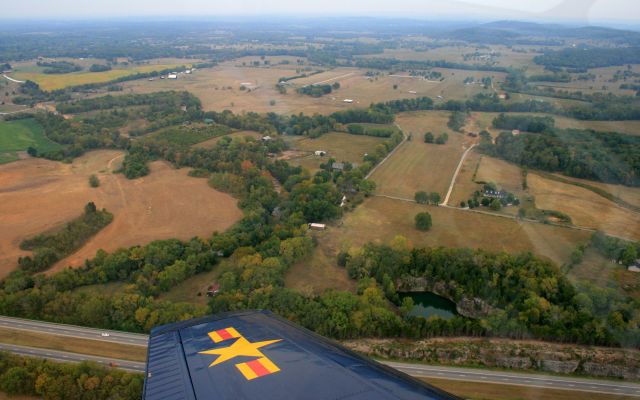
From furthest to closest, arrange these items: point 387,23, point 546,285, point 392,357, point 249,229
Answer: point 387,23, point 249,229, point 546,285, point 392,357

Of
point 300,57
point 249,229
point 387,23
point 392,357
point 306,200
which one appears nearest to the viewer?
point 392,357

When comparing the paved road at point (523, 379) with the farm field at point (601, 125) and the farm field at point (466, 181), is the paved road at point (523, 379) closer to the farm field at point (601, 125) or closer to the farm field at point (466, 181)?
the farm field at point (466, 181)

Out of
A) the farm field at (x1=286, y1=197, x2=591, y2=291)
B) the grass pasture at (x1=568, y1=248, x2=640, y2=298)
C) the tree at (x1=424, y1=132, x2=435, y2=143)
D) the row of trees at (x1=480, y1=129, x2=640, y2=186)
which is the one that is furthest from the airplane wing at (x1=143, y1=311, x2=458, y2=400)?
the tree at (x1=424, y1=132, x2=435, y2=143)

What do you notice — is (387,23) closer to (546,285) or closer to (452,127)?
(452,127)

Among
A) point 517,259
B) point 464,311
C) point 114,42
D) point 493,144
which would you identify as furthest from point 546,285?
point 114,42

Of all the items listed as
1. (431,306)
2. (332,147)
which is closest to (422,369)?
(431,306)

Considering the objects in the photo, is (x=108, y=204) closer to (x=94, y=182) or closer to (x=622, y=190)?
(x=94, y=182)

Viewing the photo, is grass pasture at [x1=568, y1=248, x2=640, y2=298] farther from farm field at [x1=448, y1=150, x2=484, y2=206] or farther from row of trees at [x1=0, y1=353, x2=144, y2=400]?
row of trees at [x1=0, y1=353, x2=144, y2=400]
